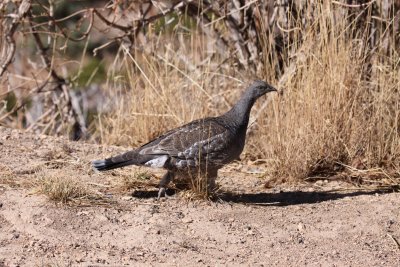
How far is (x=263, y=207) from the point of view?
A: 686cm

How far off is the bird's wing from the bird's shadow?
0.41m

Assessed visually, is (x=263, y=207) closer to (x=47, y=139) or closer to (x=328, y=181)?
(x=328, y=181)

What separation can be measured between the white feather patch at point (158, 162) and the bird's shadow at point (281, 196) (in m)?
0.31

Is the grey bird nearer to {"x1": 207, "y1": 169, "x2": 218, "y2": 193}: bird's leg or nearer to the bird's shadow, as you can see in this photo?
{"x1": 207, "y1": 169, "x2": 218, "y2": 193}: bird's leg

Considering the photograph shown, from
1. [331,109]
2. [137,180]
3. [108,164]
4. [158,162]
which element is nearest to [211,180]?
[158,162]

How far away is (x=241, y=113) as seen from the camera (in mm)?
7129

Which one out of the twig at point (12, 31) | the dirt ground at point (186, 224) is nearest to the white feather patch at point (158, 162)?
the dirt ground at point (186, 224)

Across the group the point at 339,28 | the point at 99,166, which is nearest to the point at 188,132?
the point at 99,166

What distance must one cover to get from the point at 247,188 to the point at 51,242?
2071 mm

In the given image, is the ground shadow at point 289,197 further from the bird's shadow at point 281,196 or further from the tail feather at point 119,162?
the tail feather at point 119,162

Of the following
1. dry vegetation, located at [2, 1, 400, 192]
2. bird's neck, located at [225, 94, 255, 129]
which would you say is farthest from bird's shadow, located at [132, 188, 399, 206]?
bird's neck, located at [225, 94, 255, 129]

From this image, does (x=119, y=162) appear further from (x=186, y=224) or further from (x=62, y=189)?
(x=186, y=224)

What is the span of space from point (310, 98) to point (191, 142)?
1.29 meters

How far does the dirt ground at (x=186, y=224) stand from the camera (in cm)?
590
